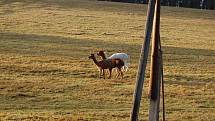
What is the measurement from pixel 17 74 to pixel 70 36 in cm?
1657

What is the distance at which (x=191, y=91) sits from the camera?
613 inches

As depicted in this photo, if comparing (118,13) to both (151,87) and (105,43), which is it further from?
(151,87)

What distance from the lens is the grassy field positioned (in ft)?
40.9

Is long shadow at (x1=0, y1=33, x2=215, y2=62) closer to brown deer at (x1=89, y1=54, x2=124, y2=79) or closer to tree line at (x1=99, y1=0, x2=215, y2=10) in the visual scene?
brown deer at (x1=89, y1=54, x2=124, y2=79)

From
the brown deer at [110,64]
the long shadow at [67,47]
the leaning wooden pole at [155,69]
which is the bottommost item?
the long shadow at [67,47]

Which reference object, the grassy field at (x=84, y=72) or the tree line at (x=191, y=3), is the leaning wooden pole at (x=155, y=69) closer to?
the grassy field at (x=84, y=72)

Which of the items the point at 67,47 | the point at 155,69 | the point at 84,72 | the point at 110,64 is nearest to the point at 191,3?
the point at 67,47

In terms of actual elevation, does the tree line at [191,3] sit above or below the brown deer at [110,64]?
below

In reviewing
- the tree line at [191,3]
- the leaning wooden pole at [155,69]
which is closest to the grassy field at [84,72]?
the leaning wooden pole at [155,69]

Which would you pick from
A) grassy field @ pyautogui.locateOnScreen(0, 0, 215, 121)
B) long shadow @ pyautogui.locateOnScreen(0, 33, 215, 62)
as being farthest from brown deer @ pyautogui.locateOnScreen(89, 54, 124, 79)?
long shadow @ pyautogui.locateOnScreen(0, 33, 215, 62)

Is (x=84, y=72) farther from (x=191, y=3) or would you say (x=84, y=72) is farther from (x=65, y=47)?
(x=191, y=3)

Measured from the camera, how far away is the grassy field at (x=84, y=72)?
40.9ft

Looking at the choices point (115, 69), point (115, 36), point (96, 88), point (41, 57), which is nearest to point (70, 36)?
point (115, 36)

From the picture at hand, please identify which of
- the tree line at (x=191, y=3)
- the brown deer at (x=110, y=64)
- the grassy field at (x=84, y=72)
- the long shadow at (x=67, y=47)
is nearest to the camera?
the grassy field at (x=84, y=72)
